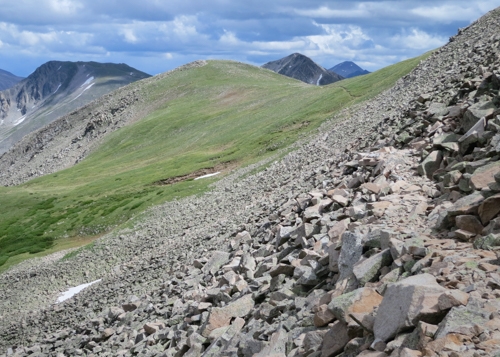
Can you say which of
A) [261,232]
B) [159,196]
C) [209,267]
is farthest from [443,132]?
[159,196]

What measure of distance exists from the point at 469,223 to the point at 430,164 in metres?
7.65

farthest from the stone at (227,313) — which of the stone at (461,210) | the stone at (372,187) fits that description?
the stone at (461,210)

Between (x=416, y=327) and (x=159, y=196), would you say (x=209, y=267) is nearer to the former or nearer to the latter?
(x=416, y=327)

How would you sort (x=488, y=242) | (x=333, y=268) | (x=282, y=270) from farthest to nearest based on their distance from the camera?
(x=282, y=270)
(x=333, y=268)
(x=488, y=242)

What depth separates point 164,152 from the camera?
11112cm

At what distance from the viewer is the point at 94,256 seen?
45062 mm

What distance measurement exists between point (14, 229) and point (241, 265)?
203 feet

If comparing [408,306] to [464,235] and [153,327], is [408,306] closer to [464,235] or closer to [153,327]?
[464,235]

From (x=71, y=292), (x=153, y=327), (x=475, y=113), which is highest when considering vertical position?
(x=475, y=113)

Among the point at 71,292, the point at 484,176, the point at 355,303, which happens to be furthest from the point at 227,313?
the point at 71,292

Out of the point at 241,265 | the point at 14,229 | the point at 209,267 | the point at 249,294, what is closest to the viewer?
the point at 249,294

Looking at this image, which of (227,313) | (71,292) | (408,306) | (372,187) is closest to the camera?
(408,306)

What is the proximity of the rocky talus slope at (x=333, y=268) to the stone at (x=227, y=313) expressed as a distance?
0.18 feet

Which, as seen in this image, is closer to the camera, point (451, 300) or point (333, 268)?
point (451, 300)
